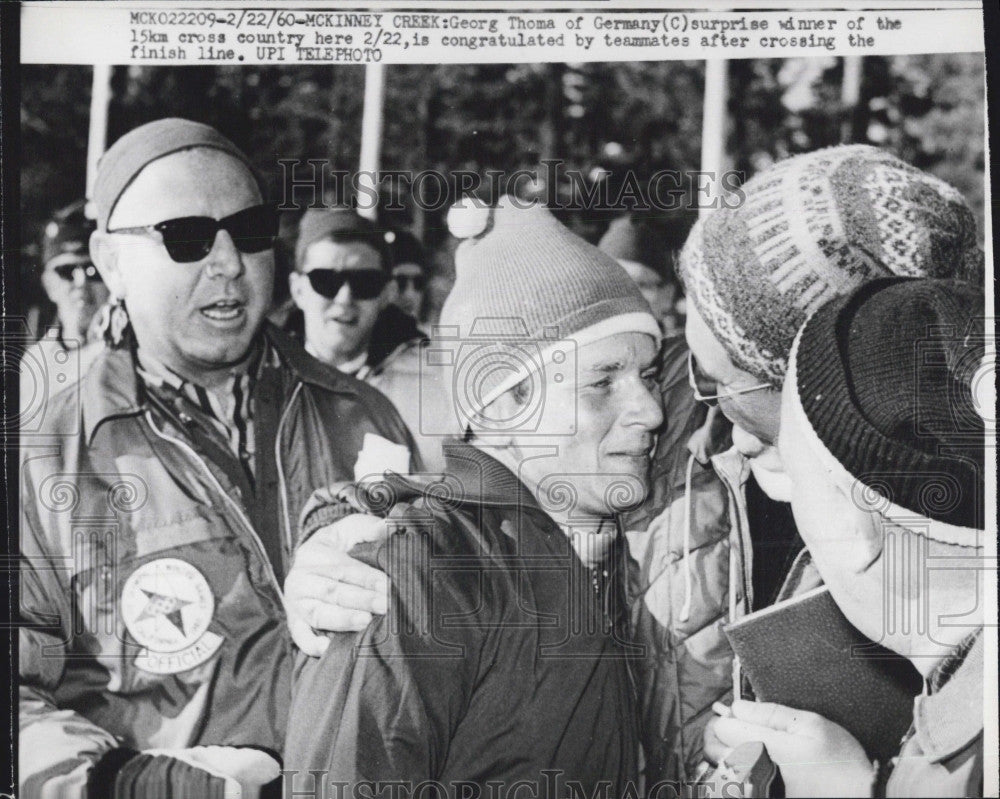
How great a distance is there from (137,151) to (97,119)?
0.34 ft

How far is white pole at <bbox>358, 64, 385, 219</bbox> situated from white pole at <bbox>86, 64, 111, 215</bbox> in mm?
491

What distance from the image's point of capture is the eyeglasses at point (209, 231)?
215cm

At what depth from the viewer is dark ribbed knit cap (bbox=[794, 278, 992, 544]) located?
210cm

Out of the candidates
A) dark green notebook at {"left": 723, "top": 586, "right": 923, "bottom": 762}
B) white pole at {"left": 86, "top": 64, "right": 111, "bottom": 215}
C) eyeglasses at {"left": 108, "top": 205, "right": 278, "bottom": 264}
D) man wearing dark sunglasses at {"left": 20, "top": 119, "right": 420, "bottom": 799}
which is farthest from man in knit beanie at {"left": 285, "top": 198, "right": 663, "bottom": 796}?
white pole at {"left": 86, "top": 64, "right": 111, "bottom": 215}

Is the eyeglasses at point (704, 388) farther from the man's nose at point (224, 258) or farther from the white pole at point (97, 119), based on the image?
the white pole at point (97, 119)

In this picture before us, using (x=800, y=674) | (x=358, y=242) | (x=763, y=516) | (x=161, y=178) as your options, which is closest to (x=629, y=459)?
(x=763, y=516)

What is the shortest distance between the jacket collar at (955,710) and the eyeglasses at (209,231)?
1.54 meters

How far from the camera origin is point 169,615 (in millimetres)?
2133

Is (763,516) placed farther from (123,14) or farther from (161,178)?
(123,14)

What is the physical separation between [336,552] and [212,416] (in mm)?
358

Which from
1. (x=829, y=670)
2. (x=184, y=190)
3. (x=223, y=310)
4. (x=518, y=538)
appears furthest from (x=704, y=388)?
(x=184, y=190)

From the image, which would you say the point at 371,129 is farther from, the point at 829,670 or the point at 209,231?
the point at 829,670

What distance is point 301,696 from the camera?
2117mm

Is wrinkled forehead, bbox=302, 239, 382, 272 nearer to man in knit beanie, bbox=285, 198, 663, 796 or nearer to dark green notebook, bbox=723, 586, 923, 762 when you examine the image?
man in knit beanie, bbox=285, 198, 663, 796
